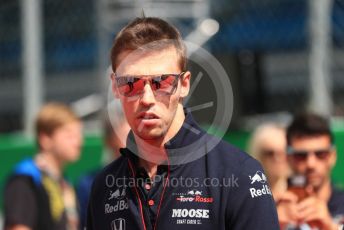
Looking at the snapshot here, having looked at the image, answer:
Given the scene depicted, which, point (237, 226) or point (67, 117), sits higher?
point (67, 117)

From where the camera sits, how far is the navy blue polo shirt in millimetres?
2814

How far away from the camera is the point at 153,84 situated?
2895 mm

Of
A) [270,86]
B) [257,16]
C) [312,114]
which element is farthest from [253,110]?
[312,114]

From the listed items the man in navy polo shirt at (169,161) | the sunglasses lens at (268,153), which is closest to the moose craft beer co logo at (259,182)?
the man in navy polo shirt at (169,161)

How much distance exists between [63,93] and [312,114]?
20.1 ft

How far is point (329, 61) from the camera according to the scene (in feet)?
26.8

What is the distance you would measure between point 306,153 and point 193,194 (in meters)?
1.93

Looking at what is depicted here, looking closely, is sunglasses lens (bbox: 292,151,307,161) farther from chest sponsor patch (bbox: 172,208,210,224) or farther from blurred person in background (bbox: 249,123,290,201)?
chest sponsor patch (bbox: 172,208,210,224)

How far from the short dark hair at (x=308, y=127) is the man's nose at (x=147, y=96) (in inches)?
79.9

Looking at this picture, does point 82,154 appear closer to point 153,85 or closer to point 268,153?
point 268,153

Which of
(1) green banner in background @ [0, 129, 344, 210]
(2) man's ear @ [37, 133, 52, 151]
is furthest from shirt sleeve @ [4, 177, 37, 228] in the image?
(1) green banner in background @ [0, 129, 344, 210]

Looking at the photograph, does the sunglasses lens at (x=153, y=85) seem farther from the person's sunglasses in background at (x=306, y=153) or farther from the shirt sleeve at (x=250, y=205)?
the person's sunglasses in background at (x=306, y=153)

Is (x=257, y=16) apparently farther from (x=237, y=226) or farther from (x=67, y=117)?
(x=237, y=226)

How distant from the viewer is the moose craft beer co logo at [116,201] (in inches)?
119
